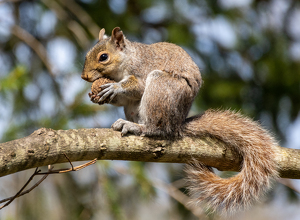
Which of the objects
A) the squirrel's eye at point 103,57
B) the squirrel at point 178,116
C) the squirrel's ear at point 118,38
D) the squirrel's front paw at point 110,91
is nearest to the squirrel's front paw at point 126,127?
the squirrel at point 178,116

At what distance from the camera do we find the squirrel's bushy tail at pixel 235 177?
206 centimetres

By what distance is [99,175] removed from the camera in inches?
102

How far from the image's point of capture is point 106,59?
2.33 m

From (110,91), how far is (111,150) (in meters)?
0.54

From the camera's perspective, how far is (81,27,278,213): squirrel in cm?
207

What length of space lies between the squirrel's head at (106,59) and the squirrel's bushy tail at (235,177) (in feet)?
2.19

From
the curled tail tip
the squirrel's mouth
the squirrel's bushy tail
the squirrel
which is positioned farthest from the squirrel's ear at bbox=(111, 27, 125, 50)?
the curled tail tip

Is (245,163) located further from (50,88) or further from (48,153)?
(50,88)

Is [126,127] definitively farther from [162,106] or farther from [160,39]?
[160,39]

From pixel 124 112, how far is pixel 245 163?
→ 3.14 ft

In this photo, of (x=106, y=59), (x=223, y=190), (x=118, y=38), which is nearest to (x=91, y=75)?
(x=106, y=59)

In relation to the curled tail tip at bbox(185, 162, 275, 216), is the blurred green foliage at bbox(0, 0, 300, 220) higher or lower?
higher

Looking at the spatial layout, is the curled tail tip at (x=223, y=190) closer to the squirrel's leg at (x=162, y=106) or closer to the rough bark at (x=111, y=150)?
the rough bark at (x=111, y=150)

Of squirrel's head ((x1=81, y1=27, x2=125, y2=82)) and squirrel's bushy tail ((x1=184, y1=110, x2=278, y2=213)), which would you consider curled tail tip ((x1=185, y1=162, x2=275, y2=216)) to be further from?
squirrel's head ((x1=81, y1=27, x2=125, y2=82))
